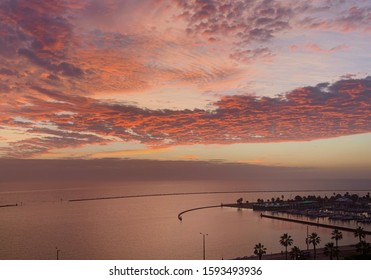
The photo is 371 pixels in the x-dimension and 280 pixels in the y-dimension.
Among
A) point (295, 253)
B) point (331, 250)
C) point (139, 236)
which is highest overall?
point (331, 250)

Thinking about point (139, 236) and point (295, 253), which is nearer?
point (295, 253)

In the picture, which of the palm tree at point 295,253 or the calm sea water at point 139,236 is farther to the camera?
the calm sea water at point 139,236

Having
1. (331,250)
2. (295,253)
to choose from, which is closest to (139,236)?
(295,253)

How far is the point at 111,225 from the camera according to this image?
47.7 metres

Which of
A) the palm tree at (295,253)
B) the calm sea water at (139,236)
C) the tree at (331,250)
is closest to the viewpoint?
the palm tree at (295,253)

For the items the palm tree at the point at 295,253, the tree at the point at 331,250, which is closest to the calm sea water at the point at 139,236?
the palm tree at the point at 295,253

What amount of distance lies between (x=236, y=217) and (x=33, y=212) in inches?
1345

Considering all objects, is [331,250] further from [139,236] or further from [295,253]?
[139,236]

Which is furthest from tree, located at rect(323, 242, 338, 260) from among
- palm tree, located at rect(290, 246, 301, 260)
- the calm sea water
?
the calm sea water

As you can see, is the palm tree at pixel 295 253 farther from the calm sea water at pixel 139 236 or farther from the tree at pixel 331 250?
the calm sea water at pixel 139 236

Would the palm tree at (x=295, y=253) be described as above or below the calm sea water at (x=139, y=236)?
above
